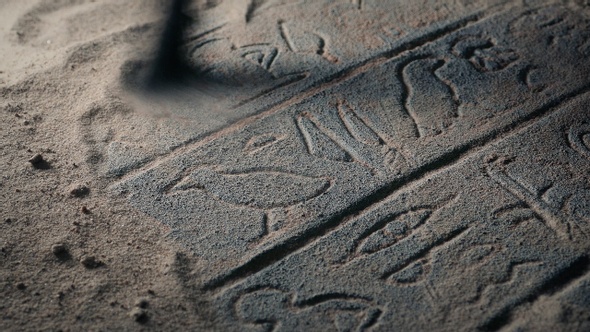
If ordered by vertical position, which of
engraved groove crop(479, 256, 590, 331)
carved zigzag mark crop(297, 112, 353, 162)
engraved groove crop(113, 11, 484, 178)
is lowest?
engraved groove crop(479, 256, 590, 331)

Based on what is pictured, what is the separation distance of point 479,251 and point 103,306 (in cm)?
113

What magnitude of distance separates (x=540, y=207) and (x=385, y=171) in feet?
1.71

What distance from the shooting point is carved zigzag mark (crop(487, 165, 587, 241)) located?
7.47 feet

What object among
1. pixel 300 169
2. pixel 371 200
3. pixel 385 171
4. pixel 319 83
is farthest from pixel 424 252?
pixel 319 83

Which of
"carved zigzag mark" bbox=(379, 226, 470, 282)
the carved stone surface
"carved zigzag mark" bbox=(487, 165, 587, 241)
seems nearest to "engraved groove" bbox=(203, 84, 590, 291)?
the carved stone surface

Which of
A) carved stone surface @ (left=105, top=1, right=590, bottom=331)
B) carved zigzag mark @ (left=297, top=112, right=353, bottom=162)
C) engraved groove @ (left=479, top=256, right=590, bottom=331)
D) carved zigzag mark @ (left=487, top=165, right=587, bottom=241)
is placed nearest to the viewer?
engraved groove @ (left=479, top=256, right=590, bottom=331)

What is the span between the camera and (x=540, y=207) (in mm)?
2354

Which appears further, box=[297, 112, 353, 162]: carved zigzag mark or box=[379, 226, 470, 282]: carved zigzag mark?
box=[297, 112, 353, 162]: carved zigzag mark

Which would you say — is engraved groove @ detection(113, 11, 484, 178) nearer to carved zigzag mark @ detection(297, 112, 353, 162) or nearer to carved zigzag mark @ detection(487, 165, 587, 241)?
carved zigzag mark @ detection(297, 112, 353, 162)

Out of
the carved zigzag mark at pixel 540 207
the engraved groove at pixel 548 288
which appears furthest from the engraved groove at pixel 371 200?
the engraved groove at pixel 548 288

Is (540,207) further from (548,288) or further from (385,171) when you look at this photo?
(385,171)

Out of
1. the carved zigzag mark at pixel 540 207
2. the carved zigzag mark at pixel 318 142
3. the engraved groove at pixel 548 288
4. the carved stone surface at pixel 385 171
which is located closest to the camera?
the engraved groove at pixel 548 288

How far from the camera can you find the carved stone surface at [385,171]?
6.93ft

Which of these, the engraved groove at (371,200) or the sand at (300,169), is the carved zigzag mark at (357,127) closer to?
the sand at (300,169)
